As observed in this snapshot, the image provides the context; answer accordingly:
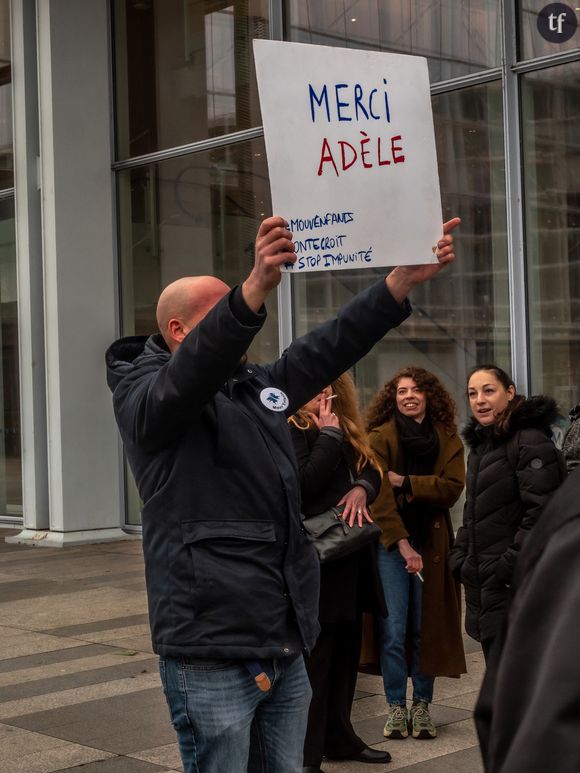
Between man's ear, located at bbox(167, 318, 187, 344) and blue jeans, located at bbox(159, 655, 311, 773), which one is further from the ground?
man's ear, located at bbox(167, 318, 187, 344)

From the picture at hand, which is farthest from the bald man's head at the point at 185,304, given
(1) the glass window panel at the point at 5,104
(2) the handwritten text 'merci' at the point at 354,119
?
(1) the glass window panel at the point at 5,104

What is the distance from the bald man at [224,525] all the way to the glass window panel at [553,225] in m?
7.08

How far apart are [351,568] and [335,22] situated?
317 inches

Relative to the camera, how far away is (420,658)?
19.4 ft

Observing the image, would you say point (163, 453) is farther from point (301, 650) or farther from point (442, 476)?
point (442, 476)

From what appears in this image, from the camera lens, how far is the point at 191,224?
13773mm

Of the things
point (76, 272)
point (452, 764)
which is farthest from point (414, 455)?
point (76, 272)

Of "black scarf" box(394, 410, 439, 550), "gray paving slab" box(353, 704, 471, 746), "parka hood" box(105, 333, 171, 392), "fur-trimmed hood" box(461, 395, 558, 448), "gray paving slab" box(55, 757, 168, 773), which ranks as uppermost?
"parka hood" box(105, 333, 171, 392)

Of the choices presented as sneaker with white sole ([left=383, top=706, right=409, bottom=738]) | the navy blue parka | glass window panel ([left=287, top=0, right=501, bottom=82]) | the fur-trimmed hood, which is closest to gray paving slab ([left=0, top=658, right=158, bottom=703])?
sneaker with white sole ([left=383, top=706, right=409, bottom=738])

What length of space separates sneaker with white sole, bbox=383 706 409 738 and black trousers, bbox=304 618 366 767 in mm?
287

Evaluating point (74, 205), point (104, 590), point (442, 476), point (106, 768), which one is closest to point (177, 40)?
point (74, 205)

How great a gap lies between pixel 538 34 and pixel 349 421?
19.7 ft

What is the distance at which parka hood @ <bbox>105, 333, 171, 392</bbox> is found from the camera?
339 centimetres

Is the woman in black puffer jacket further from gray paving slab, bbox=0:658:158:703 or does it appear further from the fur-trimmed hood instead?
gray paving slab, bbox=0:658:158:703
